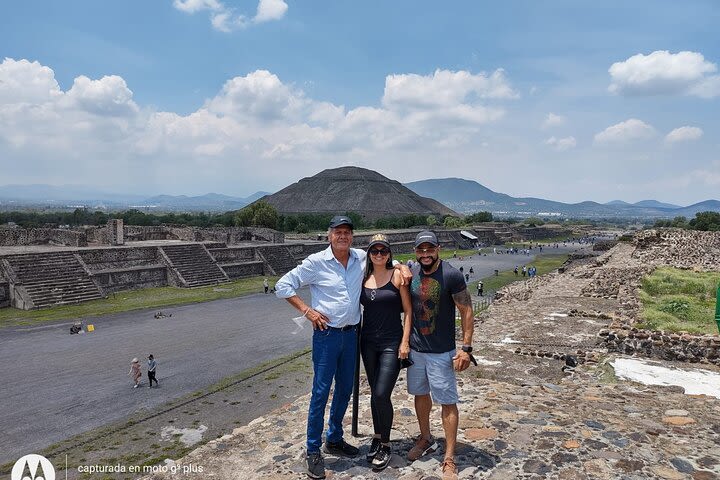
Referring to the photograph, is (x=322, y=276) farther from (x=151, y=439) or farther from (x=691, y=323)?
(x=691, y=323)

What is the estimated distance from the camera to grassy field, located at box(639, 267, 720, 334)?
999 centimetres

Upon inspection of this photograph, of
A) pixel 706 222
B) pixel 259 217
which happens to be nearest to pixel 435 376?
pixel 259 217

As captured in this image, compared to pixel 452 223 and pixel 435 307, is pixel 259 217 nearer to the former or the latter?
pixel 452 223

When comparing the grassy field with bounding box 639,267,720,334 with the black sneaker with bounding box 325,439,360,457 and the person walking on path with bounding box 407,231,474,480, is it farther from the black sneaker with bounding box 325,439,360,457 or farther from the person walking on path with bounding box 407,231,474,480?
the black sneaker with bounding box 325,439,360,457

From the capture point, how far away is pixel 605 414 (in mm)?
5000

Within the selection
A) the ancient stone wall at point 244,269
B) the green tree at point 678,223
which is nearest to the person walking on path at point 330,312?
the ancient stone wall at point 244,269

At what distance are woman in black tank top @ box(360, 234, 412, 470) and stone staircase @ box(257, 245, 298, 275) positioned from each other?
30606 millimetres

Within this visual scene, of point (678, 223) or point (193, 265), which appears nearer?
point (193, 265)

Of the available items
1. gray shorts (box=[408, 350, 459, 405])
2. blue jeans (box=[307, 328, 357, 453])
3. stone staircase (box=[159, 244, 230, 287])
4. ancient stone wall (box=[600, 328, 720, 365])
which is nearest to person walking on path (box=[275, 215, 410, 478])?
blue jeans (box=[307, 328, 357, 453])

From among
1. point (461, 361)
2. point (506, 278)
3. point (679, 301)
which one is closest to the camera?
point (461, 361)

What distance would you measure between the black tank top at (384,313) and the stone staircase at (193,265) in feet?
83.9

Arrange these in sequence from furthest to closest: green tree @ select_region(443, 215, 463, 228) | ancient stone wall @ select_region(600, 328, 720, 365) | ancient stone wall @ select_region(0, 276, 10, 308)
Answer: green tree @ select_region(443, 215, 463, 228) < ancient stone wall @ select_region(0, 276, 10, 308) < ancient stone wall @ select_region(600, 328, 720, 365)

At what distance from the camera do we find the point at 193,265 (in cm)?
2958

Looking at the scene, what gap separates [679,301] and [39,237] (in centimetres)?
3798
